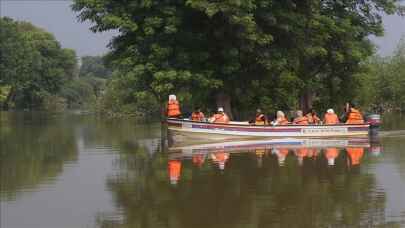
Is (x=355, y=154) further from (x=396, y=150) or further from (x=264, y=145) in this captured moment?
(x=264, y=145)

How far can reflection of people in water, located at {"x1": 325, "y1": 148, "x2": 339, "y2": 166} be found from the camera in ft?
68.3

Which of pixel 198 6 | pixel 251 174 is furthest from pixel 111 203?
pixel 198 6

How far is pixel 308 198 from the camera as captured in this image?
570 inches

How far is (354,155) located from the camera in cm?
2330

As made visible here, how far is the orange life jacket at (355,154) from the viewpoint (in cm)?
2130

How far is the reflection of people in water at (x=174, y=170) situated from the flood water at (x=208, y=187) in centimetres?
3

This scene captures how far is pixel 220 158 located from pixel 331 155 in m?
3.59

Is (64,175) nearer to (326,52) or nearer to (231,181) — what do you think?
(231,181)

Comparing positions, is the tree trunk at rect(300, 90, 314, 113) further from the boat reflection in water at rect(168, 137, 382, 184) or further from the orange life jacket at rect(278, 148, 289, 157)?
the orange life jacket at rect(278, 148, 289, 157)

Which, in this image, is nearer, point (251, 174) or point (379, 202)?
point (379, 202)

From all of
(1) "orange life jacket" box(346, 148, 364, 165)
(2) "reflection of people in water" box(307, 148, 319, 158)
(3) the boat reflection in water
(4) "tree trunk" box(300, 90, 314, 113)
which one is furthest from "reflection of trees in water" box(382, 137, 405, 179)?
(4) "tree trunk" box(300, 90, 314, 113)

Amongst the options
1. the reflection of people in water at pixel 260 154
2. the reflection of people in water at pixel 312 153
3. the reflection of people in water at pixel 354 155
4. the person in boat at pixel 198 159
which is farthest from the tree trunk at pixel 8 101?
the reflection of people in water at pixel 354 155

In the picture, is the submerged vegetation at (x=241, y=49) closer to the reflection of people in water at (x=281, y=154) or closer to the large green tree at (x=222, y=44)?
the large green tree at (x=222, y=44)

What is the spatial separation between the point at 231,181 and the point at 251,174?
1.36 metres
